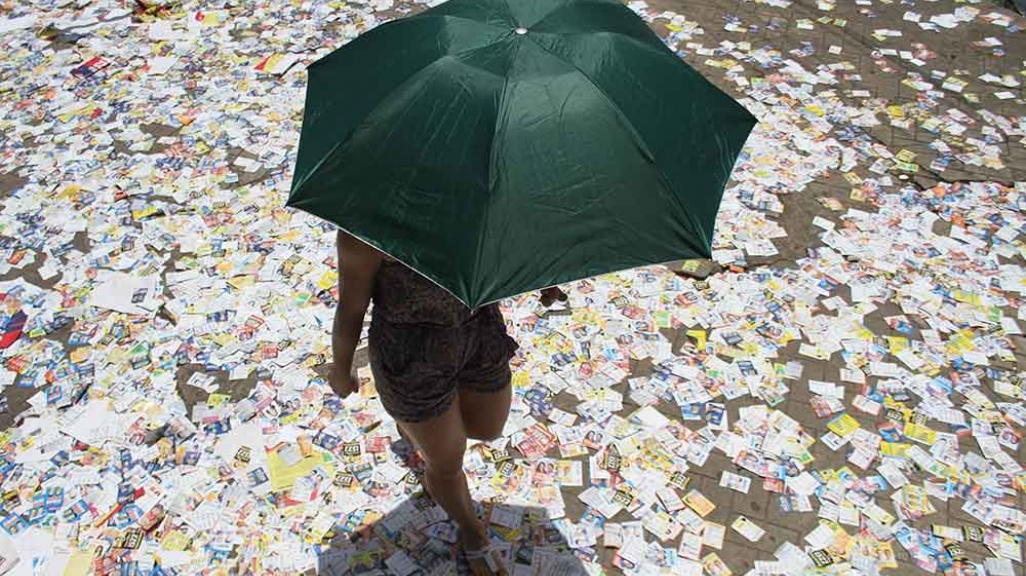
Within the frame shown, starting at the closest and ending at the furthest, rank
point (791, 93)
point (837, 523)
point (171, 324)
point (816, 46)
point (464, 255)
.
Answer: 1. point (464, 255)
2. point (837, 523)
3. point (171, 324)
4. point (791, 93)
5. point (816, 46)

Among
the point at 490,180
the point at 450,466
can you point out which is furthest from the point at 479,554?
the point at 490,180

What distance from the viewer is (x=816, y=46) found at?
6.34 meters

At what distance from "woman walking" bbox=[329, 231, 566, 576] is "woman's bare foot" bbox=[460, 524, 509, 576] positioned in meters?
0.38

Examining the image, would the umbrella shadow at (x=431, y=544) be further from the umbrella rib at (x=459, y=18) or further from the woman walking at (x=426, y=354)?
the umbrella rib at (x=459, y=18)

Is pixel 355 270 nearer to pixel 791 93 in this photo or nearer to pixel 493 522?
pixel 493 522

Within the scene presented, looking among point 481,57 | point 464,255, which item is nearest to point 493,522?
point 464,255

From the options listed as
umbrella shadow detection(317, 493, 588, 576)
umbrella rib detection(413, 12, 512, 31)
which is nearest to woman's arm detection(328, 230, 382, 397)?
umbrella rib detection(413, 12, 512, 31)

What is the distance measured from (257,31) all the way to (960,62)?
616 centimetres

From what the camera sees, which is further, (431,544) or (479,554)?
(431,544)

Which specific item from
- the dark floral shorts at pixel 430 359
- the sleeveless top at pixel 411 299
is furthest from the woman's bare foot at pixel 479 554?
the sleeveless top at pixel 411 299

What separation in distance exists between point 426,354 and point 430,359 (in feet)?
0.07

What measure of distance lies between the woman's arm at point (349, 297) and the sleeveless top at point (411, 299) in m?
0.04

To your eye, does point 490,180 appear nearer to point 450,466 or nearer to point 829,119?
point 450,466

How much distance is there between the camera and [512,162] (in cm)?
179
